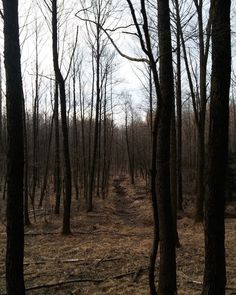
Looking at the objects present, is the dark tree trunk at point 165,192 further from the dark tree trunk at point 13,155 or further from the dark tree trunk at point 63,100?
the dark tree trunk at point 63,100

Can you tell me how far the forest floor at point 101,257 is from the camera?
6273 mm

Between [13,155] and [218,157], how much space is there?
2.43 m

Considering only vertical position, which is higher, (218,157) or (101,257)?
(218,157)

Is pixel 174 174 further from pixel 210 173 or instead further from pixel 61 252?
pixel 210 173

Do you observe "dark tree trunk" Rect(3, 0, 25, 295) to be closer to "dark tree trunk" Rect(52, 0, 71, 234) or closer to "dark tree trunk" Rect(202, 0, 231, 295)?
"dark tree trunk" Rect(202, 0, 231, 295)

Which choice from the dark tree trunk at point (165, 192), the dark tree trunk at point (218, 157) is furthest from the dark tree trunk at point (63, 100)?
the dark tree trunk at point (218, 157)

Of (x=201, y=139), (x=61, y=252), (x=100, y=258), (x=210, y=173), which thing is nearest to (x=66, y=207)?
(x=61, y=252)

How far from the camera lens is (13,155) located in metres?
4.69

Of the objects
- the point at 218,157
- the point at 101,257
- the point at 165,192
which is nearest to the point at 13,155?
the point at 165,192

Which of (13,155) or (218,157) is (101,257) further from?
(218,157)

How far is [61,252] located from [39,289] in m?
2.82

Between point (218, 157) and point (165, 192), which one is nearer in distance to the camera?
point (218, 157)

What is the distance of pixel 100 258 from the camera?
814cm

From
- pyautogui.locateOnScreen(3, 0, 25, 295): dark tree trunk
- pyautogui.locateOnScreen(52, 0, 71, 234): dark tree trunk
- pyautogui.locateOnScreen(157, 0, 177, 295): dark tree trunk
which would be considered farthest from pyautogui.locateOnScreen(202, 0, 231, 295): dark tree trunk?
pyautogui.locateOnScreen(52, 0, 71, 234): dark tree trunk
